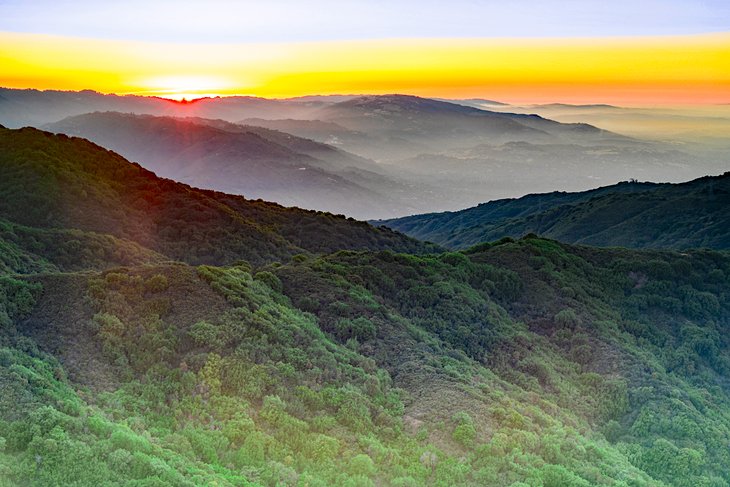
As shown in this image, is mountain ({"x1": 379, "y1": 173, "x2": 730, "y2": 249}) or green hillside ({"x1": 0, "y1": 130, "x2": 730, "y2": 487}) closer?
green hillside ({"x1": 0, "y1": 130, "x2": 730, "y2": 487})

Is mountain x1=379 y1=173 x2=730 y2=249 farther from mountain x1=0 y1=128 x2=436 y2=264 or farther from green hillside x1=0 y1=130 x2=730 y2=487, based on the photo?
green hillside x1=0 y1=130 x2=730 y2=487

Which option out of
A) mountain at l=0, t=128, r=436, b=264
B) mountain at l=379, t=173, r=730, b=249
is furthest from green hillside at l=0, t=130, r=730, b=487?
mountain at l=379, t=173, r=730, b=249

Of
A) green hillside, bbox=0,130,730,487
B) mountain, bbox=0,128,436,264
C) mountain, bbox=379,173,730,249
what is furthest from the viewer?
mountain, bbox=379,173,730,249

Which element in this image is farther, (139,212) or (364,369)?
(139,212)

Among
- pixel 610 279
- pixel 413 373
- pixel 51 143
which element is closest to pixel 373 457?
pixel 413 373

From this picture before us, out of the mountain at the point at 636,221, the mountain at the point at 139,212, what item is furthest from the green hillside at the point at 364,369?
the mountain at the point at 636,221

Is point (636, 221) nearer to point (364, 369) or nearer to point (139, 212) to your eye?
point (139, 212)

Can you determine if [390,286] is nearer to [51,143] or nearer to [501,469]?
[501,469]

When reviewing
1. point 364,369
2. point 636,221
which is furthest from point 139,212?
point 636,221
